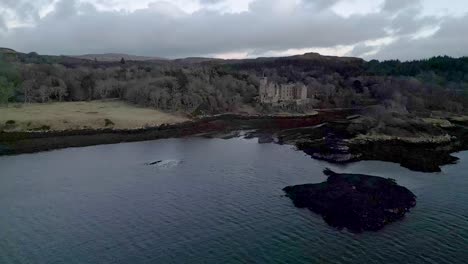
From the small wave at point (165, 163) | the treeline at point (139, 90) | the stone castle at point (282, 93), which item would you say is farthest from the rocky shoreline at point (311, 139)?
the stone castle at point (282, 93)

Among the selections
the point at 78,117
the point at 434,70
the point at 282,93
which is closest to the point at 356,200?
the point at 78,117

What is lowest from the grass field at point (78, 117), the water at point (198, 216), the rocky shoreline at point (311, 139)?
the water at point (198, 216)

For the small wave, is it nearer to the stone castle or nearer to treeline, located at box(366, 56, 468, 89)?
the stone castle

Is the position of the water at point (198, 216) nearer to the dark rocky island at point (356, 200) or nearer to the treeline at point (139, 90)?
the dark rocky island at point (356, 200)

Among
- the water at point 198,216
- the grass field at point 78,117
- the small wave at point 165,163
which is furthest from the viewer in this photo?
the grass field at point 78,117

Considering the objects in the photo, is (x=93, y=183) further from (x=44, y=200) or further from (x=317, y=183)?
(x=317, y=183)

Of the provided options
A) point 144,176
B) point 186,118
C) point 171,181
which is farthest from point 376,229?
point 186,118
